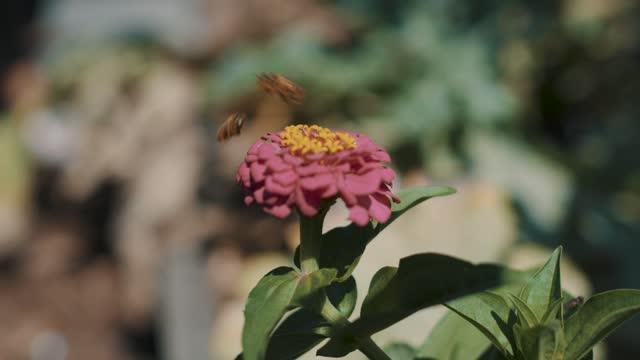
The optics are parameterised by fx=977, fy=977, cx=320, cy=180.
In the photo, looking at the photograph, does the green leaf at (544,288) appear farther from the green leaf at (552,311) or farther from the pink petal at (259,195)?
the pink petal at (259,195)

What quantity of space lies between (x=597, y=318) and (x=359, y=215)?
0.34ft

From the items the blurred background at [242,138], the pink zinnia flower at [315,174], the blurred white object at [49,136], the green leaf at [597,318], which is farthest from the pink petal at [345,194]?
the blurred white object at [49,136]

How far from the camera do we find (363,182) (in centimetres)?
39

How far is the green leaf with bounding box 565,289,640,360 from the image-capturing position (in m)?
0.38

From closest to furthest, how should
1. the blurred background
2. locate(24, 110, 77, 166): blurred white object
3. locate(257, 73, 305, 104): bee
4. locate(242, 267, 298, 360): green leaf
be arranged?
locate(242, 267, 298, 360): green leaf
locate(257, 73, 305, 104): bee
the blurred background
locate(24, 110, 77, 166): blurred white object

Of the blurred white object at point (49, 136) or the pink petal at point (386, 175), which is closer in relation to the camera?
the pink petal at point (386, 175)

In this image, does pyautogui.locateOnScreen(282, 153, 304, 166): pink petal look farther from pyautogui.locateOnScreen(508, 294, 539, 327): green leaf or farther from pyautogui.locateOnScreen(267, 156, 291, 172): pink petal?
pyautogui.locateOnScreen(508, 294, 539, 327): green leaf

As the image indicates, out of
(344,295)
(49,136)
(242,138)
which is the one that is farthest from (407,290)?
(49,136)

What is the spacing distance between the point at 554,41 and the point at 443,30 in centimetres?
18

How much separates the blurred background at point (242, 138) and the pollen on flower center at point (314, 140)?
763 mm

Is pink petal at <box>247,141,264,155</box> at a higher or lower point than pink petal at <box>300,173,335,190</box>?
higher

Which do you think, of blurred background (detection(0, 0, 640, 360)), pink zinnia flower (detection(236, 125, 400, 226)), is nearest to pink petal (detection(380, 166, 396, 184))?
pink zinnia flower (detection(236, 125, 400, 226))

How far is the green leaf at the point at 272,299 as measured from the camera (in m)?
0.35

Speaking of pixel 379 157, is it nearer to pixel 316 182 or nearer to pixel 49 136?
pixel 316 182
